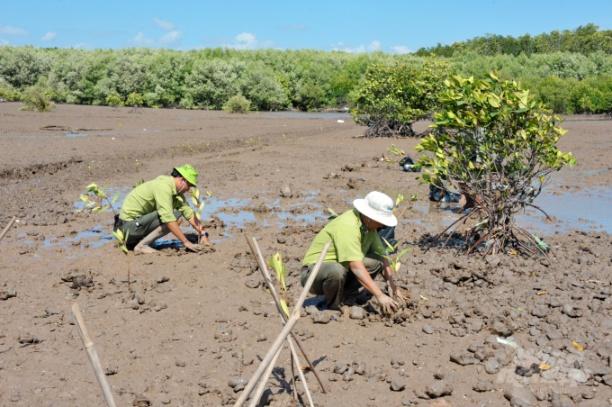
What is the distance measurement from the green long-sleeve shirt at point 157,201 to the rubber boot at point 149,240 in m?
0.26

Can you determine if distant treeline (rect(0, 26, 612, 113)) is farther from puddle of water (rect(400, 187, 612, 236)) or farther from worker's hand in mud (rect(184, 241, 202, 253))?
worker's hand in mud (rect(184, 241, 202, 253))

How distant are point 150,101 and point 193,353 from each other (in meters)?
40.9

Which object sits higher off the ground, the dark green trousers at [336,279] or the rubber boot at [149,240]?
the dark green trousers at [336,279]

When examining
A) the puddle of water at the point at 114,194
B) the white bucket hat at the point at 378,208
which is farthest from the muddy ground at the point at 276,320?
the white bucket hat at the point at 378,208

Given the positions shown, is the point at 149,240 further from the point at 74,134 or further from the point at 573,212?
the point at 74,134

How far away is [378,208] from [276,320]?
4.56ft

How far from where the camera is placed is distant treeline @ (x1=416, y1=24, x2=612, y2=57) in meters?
73.1

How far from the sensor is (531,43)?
252ft

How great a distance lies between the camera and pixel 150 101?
4416cm

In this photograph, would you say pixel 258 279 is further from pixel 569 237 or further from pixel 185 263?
pixel 569 237

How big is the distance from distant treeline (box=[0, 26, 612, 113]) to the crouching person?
36762 mm

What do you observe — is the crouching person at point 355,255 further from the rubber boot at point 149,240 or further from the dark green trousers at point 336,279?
the rubber boot at point 149,240

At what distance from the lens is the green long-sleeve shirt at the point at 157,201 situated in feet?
24.7

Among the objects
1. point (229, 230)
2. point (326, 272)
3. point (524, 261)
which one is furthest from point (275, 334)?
point (229, 230)
